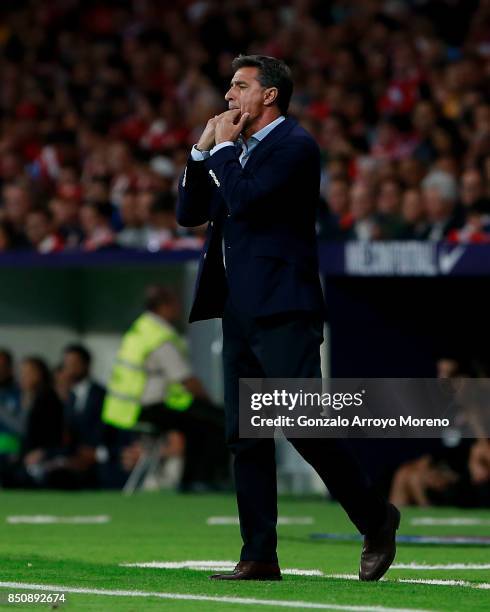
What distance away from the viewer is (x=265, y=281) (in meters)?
6.24

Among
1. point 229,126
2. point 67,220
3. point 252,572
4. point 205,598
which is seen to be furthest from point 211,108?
point 205,598

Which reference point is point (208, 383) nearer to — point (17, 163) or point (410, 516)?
point (410, 516)

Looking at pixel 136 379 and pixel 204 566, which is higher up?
pixel 136 379

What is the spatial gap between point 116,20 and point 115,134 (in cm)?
A: 349

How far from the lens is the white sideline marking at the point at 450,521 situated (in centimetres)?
1052

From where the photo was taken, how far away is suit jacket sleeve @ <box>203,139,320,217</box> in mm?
6168

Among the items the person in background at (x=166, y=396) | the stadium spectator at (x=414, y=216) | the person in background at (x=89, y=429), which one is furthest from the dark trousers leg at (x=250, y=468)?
the person in background at (x=89, y=429)

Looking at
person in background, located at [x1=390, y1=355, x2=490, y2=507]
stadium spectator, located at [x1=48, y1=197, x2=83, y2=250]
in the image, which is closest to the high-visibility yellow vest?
stadium spectator, located at [x1=48, y1=197, x2=83, y2=250]

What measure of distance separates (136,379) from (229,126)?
307 inches

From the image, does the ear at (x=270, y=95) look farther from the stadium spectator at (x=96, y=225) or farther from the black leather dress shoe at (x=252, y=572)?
the stadium spectator at (x=96, y=225)

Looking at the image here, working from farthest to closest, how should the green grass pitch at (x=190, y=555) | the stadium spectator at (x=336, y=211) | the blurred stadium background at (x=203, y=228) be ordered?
1. the stadium spectator at (x=336, y=211)
2. the blurred stadium background at (x=203, y=228)
3. the green grass pitch at (x=190, y=555)

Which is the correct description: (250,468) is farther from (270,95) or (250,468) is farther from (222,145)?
(270,95)

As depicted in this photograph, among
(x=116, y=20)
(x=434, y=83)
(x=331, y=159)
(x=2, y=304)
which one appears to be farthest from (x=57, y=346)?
(x=116, y=20)

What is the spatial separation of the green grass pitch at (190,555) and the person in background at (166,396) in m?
0.61
